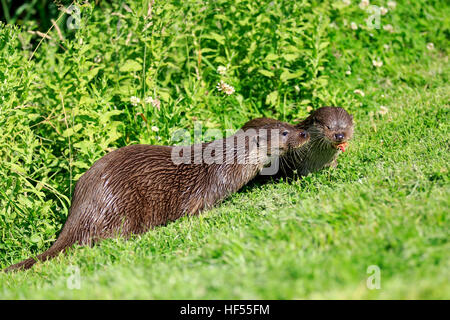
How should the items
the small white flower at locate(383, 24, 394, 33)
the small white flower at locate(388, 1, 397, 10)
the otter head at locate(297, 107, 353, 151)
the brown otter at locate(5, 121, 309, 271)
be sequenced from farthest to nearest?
1. the small white flower at locate(388, 1, 397, 10)
2. the small white flower at locate(383, 24, 394, 33)
3. the otter head at locate(297, 107, 353, 151)
4. the brown otter at locate(5, 121, 309, 271)

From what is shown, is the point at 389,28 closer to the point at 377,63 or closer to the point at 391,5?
the point at 391,5

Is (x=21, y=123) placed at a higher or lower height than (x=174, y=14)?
lower

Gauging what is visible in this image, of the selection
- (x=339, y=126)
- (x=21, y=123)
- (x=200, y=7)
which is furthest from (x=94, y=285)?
(x=200, y=7)

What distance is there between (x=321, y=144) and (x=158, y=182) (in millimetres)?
1354

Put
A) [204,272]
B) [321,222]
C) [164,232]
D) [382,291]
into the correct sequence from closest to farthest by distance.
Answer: [382,291] → [204,272] → [321,222] → [164,232]

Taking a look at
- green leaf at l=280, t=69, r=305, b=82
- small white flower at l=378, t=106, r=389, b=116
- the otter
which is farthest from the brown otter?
small white flower at l=378, t=106, r=389, b=116

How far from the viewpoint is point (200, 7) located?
501 cm

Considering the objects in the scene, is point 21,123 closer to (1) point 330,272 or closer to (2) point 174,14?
(2) point 174,14

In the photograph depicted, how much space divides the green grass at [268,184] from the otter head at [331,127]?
183 millimetres

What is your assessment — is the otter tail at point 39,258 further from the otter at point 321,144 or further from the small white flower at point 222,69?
the small white flower at point 222,69

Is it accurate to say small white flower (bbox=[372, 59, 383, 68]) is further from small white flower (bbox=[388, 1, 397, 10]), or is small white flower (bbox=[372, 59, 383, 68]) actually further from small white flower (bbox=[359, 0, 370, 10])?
small white flower (bbox=[388, 1, 397, 10])

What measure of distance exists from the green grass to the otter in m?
0.17

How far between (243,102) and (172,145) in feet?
3.51

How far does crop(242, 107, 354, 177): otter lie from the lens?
418 cm
